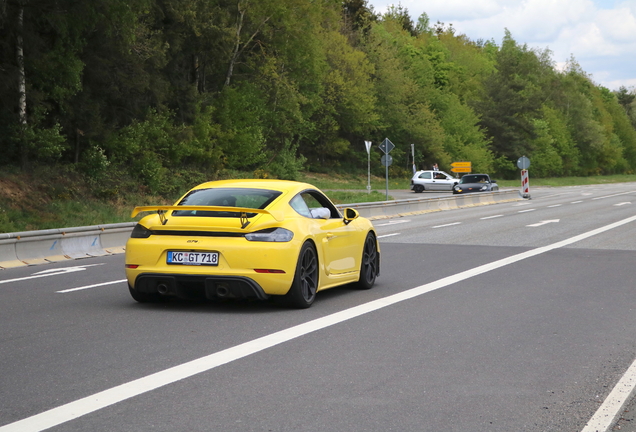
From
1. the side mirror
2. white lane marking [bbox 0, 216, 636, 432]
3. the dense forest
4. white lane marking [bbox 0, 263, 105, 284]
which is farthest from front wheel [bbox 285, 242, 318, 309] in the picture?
the dense forest

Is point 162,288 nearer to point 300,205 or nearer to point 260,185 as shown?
point 260,185

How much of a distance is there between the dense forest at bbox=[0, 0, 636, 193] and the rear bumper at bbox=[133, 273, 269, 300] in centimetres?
1868

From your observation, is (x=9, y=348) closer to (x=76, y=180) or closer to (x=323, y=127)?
(x=76, y=180)

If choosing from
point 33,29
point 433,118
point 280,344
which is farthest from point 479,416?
point 433,118

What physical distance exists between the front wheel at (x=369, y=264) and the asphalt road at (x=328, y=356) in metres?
0.19

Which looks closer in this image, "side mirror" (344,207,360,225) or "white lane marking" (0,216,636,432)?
"white lane marking" (0,216,636,432)

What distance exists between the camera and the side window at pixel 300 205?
31.8ft

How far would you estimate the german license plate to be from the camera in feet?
29.0

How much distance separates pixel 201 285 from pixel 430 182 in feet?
190

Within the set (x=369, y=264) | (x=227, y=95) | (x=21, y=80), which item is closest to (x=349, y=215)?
(x=369, y=264)

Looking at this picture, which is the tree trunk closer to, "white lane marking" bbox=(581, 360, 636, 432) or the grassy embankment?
the grassy embankment

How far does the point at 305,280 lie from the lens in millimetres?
9383

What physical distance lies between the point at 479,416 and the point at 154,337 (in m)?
3.29

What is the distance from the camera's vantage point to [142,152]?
122 feet
